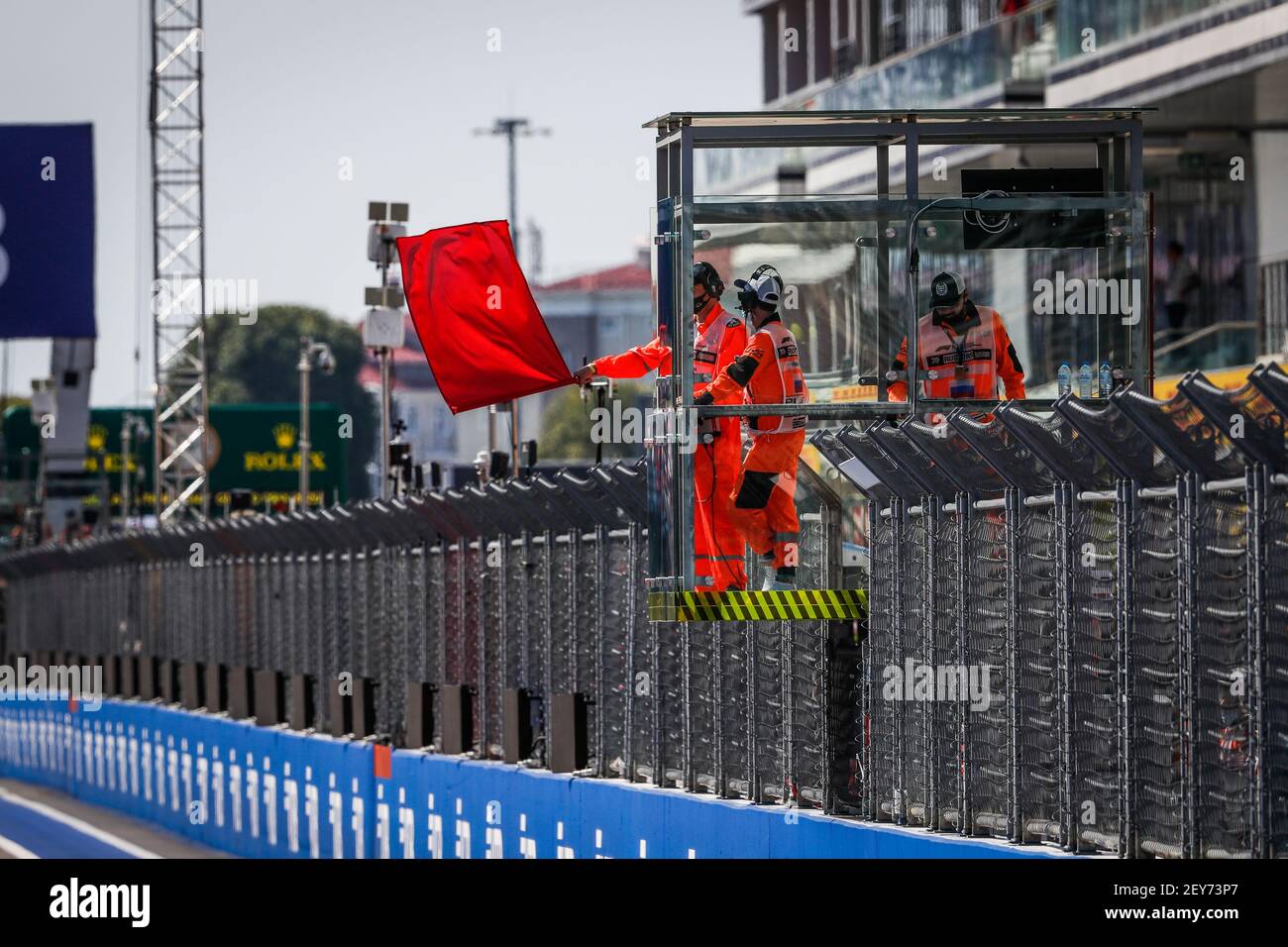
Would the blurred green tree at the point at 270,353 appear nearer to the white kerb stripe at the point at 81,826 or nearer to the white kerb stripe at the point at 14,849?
the white kerb stripe at the point at 81,826

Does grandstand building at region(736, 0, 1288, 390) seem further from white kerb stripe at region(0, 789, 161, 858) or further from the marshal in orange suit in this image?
the marshal in orange suit

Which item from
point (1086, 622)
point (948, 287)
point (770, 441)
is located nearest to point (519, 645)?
point (770, 441)

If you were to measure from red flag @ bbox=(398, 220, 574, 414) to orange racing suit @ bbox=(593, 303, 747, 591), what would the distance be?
3.22 ft

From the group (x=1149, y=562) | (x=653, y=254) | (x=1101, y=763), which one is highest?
(x=653, y=254)

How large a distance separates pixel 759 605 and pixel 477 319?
206cm

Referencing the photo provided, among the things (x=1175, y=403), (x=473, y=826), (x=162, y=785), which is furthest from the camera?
(x=162, y=785)

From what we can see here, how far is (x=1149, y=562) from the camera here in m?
9.89

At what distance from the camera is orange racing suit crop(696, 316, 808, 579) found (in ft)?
41.3

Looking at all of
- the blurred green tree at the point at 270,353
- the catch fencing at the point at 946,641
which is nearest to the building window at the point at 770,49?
the catch fencing at the point at 946,641

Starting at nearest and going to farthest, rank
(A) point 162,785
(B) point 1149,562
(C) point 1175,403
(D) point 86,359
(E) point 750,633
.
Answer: (C) point 1175,403
(B) point 1149,562
(E) point 750,633
(A) point 162,785
(D) point 86,359
